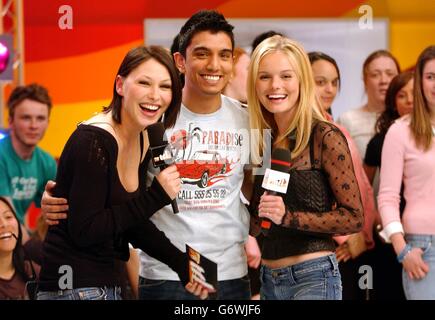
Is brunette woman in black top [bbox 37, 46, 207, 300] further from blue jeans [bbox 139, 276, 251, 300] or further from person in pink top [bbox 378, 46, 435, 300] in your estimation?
person in pink top [bbox 378, 46, 435, 300]

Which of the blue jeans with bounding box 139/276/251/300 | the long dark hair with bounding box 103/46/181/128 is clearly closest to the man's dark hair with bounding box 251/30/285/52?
the long dark hair with bounding box 103/46/181/128

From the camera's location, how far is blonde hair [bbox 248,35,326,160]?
94.9 inches

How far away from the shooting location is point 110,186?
92.7 inches

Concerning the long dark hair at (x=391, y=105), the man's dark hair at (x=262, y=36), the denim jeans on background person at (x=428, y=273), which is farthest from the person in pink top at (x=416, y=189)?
the man's dark hair at (x=262, y=36)

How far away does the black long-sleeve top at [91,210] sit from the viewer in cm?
228

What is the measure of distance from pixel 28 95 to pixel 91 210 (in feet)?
4.40

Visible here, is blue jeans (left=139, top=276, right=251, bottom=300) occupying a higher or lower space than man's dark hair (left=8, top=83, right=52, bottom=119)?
lower

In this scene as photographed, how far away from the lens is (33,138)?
3.52m

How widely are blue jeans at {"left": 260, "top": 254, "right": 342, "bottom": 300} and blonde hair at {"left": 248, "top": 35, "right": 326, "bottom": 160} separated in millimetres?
340

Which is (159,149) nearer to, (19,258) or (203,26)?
(203,26)

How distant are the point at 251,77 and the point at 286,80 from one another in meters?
0.12

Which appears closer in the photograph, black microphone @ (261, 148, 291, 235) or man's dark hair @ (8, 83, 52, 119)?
black microphone @ (261, 148, 291, 235)
